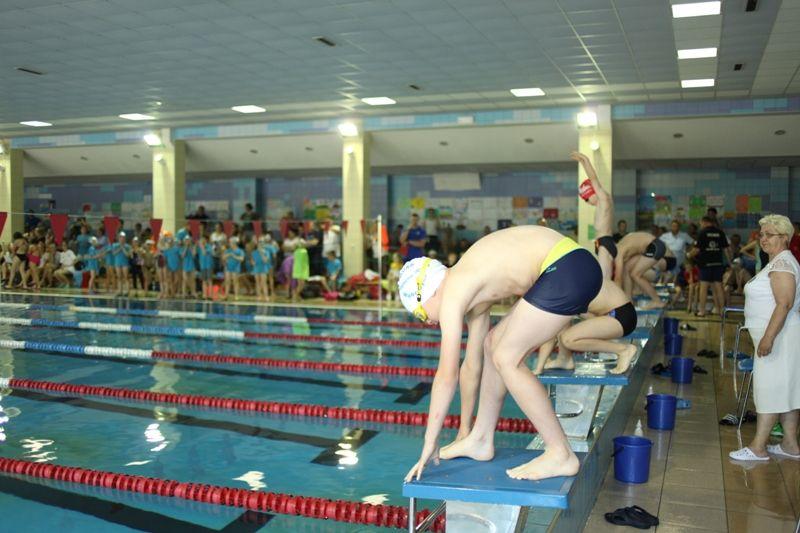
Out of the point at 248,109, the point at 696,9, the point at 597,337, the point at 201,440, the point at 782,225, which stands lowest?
the point at 201,440

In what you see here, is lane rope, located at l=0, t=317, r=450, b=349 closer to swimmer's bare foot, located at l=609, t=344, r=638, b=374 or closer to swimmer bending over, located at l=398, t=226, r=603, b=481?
swimmer's bare foot, located at l=609, t=344, r=638, b=374

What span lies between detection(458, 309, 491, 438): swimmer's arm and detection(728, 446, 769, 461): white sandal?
6.91ft

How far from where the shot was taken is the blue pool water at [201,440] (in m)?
3.58

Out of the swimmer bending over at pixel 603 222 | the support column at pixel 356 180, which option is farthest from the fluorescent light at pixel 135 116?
the swimmer bending over at pixel 603 222

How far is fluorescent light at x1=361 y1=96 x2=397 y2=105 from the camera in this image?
13.9 meters

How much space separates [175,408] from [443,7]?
505 cm

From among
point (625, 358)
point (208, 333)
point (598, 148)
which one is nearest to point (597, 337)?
point (625, 358)

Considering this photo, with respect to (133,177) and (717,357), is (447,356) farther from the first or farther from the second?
(133,177)

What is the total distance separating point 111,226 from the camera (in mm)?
14023

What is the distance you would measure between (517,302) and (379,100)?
38.9 feet

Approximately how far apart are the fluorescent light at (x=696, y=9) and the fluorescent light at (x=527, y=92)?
456 cm

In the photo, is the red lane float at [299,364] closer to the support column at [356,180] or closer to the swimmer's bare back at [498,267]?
the swimmer's bare back at [498,267]

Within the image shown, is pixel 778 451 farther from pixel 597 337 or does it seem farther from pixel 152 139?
pixel 152 139

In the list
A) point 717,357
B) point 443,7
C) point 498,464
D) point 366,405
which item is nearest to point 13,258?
point 443,7
